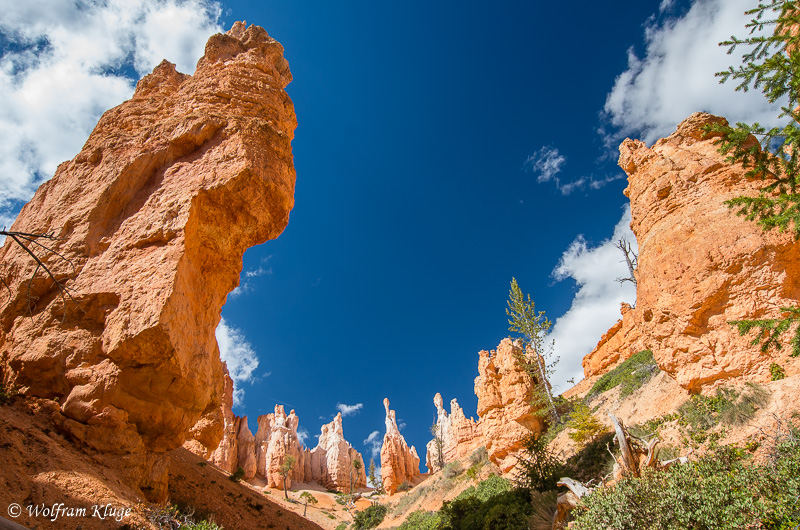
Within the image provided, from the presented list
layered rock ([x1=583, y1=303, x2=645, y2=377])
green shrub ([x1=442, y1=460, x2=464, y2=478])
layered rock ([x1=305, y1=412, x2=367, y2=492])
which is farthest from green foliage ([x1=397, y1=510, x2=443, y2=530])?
layered rock ([x1=305, y1=412, x2=367, y2=492])

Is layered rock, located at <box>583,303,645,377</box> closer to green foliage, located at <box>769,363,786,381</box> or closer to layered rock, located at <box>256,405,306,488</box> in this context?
green foliage, located at <box>769,363,786,381</box>

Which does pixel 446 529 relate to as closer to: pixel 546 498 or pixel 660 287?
pixel 546 498

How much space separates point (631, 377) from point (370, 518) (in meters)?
22.8

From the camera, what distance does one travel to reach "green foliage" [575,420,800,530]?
232 inches

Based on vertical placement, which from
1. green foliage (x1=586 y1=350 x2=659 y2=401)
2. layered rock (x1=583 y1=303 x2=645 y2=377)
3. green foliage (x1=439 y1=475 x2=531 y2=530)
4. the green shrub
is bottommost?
green foliage (x1=439 y1=475 x2=531 y2=530)

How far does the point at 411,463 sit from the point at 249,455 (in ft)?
85.7

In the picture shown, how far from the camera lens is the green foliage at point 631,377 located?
59.4 feet

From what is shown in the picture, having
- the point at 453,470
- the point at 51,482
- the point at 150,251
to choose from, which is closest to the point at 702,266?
the point at 150,251

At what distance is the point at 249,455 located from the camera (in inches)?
1946

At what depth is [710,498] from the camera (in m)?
6.32

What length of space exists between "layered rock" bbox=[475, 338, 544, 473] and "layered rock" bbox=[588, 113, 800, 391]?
37.9 feet

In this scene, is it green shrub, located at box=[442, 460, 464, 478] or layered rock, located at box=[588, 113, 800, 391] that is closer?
layered rock, located at box=[588, 113, 800, 391]

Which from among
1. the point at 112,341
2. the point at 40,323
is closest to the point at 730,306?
the point at 112,341

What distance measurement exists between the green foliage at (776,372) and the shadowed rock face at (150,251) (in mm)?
14836
